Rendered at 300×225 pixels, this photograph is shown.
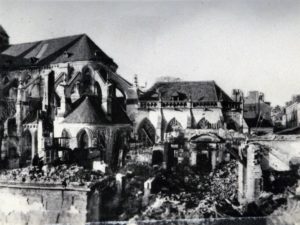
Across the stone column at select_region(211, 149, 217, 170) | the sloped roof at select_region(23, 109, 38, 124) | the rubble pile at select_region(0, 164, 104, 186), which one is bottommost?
the rubble pile at select_region(0, 164, 104, 186)

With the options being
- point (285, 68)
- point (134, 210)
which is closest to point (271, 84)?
point (285, 68)

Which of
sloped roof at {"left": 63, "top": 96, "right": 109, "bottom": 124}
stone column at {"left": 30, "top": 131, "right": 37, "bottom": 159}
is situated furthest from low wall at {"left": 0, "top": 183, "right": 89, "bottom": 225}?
sloped roof at {"left": 63, "top": 96, "right": 109, "bottom": 124}

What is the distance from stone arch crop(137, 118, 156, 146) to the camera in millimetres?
6684

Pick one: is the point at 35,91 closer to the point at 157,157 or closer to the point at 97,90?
the point at 97,90

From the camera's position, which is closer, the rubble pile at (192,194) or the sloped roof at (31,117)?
the rubble pile at (192,194)

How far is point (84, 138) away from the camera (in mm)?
6762

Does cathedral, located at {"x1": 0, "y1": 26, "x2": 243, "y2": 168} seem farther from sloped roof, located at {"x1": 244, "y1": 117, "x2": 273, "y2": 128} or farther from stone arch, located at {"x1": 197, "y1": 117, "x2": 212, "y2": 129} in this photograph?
sloped roof, located at {"x1": 244, "y1": 117, "x2": 273, "y2": 128}

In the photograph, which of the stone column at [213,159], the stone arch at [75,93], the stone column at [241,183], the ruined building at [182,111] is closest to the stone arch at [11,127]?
the stone arch at [75,93]

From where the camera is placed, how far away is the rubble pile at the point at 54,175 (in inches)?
223

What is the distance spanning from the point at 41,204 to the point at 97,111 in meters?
2.02

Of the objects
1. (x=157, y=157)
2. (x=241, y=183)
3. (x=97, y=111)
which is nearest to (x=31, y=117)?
(x=97, y=111)

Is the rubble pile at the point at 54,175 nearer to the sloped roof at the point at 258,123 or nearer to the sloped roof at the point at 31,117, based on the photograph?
the sloped roof at the point at 31,117

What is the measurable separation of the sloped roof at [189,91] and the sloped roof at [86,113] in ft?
2.63

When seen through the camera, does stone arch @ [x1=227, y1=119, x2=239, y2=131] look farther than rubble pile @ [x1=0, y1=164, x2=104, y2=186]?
Yes
